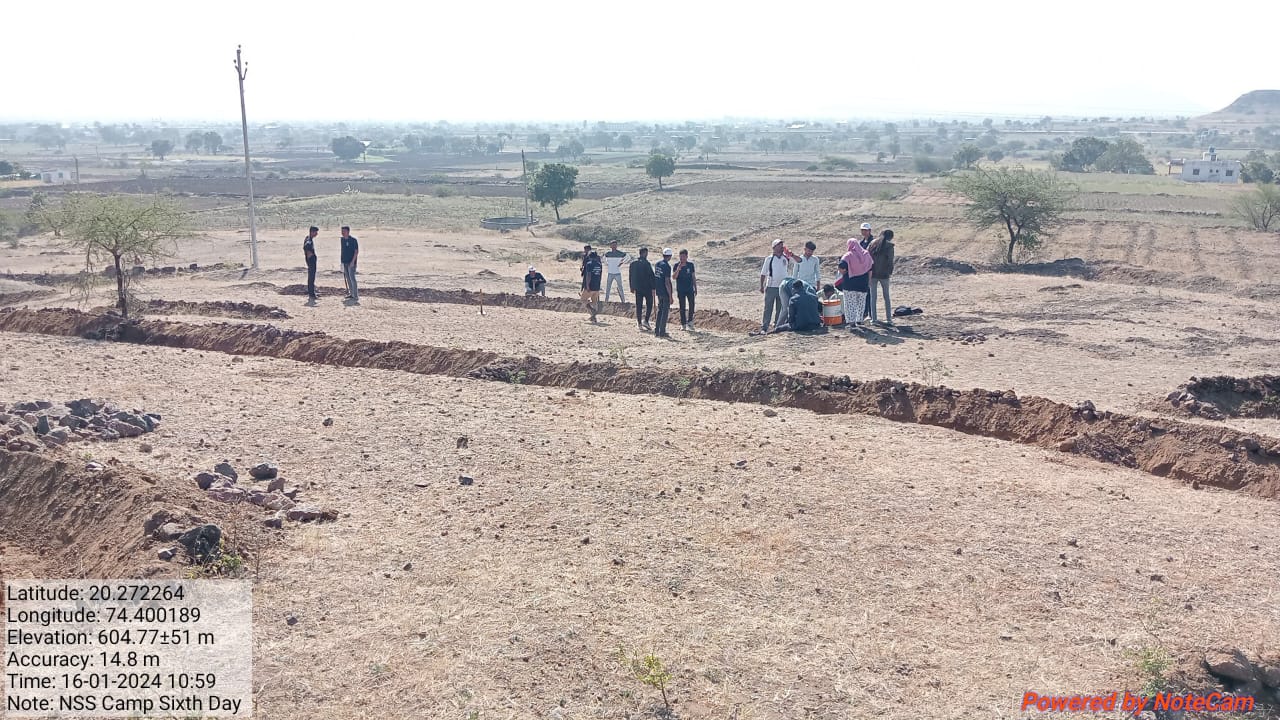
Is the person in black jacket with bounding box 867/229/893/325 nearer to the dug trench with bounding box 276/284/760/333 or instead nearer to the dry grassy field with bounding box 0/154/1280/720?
the dry grassy field with bounding box 0/154/1280/720

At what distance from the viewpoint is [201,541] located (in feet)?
24.2

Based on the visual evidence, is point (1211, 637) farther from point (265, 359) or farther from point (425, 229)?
point (425, 229)

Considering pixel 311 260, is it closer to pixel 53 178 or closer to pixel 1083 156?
pixel 53 178

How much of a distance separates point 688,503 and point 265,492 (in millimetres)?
3697

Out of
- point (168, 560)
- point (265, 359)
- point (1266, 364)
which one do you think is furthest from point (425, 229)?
point (168, 560)

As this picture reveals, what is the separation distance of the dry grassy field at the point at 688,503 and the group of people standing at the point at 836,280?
2.36 feet

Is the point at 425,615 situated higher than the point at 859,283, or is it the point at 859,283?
the point at 859,283

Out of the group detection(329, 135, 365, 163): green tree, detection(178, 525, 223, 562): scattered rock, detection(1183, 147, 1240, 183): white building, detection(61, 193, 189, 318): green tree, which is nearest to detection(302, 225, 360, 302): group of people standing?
detection(61, 193, 189, 318): green tree

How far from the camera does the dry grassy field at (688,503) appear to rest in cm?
618

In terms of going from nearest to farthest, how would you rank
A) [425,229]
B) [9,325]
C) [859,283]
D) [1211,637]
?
[1211,637] < [859,283] < [9,325] < [425,229]

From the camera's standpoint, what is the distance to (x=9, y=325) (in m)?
17.6

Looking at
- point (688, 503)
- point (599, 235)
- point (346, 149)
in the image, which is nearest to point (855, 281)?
point (688, 503)

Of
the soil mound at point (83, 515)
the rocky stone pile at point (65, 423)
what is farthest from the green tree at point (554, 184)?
the soil mound at point (83, 515)

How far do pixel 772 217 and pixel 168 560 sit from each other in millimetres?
49854
